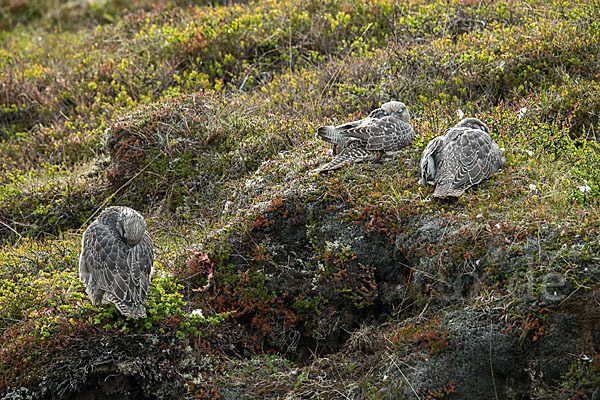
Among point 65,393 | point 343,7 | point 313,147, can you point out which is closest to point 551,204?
point 313,147

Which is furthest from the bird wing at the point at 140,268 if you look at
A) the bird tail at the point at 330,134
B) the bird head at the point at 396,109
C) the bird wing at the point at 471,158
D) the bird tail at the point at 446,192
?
the bird head at the point at 396,109

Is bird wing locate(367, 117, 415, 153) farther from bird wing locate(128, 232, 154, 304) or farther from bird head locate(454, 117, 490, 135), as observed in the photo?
bird wing locate(128, 232, 154, 304)

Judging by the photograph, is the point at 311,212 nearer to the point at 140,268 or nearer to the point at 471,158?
the point at 471,158

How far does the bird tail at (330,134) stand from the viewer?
26.2 feet

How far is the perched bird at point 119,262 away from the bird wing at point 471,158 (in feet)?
11.1

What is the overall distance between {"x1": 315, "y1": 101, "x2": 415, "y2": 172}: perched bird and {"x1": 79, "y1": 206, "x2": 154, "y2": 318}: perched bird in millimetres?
2364

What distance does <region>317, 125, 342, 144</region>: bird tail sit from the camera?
800 centimetres

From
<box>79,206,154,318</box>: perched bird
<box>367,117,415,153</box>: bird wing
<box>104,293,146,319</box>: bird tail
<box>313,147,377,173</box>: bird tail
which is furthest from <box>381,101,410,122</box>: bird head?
<box>104,293,146,319</box>: bird tail

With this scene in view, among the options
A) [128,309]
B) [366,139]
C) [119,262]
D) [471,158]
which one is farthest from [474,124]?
[128,309]

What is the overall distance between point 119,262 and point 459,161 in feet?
12.3

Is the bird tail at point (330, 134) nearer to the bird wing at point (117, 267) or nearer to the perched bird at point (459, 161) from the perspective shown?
the perched bird at point (459, 161)

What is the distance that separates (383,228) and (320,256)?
779 mm

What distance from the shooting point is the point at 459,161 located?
7121 mm

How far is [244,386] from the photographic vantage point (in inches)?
251
